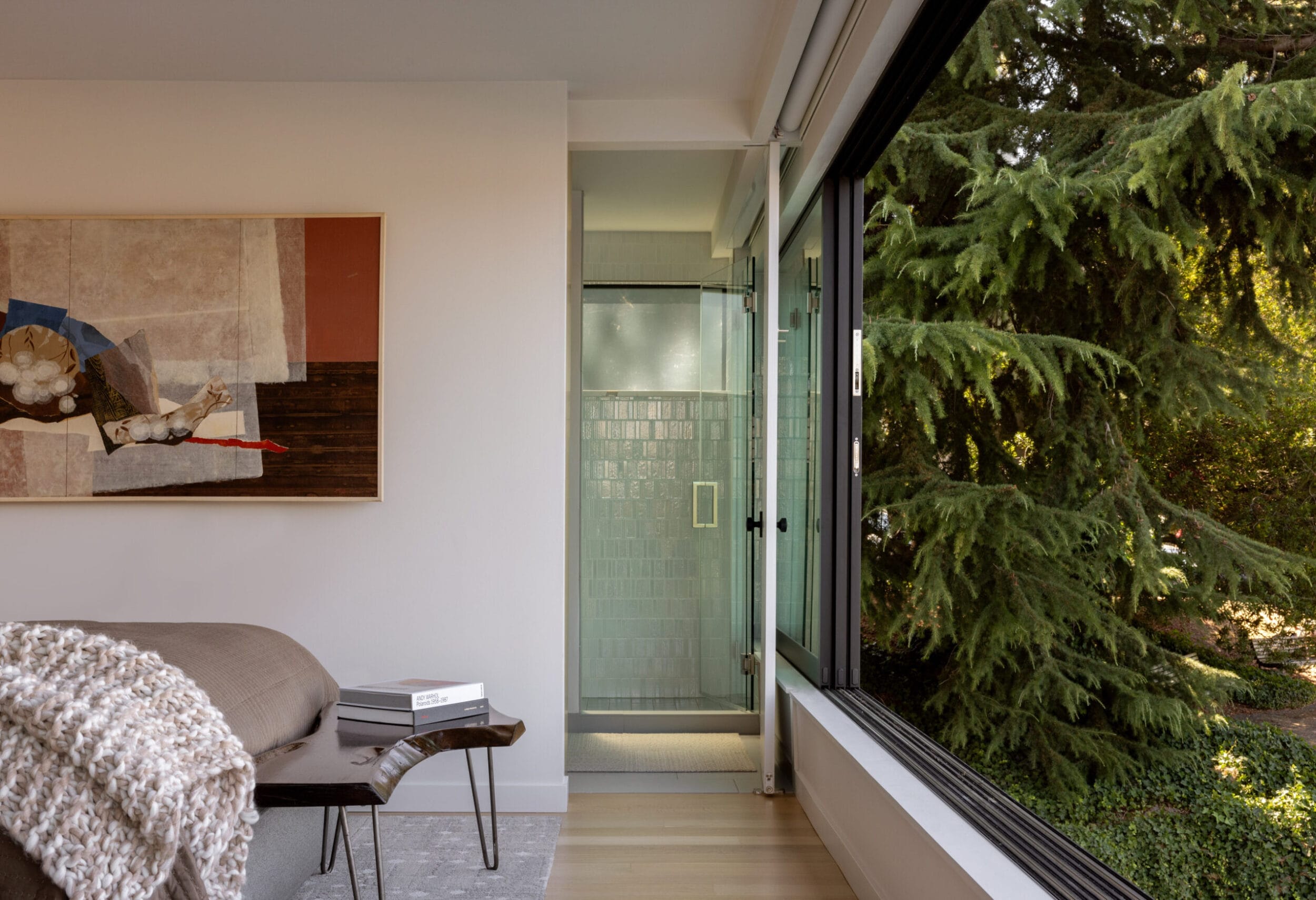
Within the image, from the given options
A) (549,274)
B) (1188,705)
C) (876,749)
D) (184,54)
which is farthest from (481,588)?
(1188,705)

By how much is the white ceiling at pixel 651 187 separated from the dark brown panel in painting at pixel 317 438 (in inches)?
47.5

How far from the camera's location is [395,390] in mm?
3188

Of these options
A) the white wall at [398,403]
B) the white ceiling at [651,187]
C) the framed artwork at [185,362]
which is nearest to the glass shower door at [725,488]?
the white ceiling at [651,187]

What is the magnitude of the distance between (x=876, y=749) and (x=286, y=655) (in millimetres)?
1563

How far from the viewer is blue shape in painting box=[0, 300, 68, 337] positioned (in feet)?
10.3

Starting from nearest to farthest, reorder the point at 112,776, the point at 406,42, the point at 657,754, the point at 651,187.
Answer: the point at 112,776
the point at 406,42
the point at 657,754
the point at 651,187

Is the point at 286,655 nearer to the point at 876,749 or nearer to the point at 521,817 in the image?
the point at 521,817

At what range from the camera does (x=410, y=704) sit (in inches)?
88.0

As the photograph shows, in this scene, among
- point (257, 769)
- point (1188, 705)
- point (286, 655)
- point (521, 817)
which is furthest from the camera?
point (521, 817)

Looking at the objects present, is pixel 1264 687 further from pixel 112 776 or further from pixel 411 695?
pixel 112 776

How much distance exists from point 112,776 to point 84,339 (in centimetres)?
214

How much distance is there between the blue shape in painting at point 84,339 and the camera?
10.3 feet

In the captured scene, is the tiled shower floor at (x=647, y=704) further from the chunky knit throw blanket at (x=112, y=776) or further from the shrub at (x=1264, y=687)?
the chunky knit throw blanket at (x=112, y=776)

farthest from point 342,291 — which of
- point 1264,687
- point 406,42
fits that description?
→ point 1264,687
